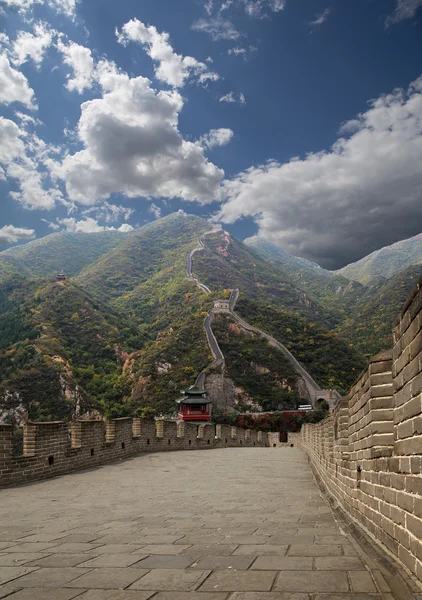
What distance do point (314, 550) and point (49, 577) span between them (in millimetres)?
1991

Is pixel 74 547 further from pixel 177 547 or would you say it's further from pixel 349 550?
pixel 349 550

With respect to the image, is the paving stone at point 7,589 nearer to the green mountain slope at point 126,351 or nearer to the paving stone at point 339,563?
the paving stone at point 339,563

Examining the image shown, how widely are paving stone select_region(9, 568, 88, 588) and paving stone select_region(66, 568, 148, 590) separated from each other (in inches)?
2.0

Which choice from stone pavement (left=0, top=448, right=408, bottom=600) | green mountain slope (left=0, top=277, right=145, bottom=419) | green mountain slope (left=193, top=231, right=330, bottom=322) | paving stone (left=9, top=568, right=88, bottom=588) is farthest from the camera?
green mountain slope (left=193, top=231, right=330, bottom=322)

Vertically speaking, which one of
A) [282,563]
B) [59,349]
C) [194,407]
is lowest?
[194,407]

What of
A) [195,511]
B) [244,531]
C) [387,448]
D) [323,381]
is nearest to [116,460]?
[195,511]

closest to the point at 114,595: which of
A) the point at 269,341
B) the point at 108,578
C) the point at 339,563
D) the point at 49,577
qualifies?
the point at 108,578

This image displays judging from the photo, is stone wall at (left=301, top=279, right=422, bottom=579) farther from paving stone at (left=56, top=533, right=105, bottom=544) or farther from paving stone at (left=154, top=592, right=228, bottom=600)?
paving stone at (left=56, top=533, right=105, bottom=544)

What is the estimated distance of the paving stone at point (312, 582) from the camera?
101 inches

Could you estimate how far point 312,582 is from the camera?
8.79 ft

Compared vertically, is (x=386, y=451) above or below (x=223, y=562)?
above

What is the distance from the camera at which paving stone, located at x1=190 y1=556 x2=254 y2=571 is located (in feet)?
10.1

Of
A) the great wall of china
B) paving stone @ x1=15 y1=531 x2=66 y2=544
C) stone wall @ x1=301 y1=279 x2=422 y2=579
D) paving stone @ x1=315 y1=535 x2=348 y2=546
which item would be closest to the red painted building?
the great wall of china

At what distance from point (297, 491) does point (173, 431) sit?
11296 mm
